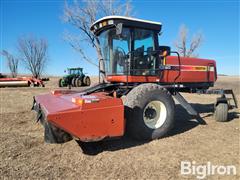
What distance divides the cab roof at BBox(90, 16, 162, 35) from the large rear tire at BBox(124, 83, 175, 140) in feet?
5.02

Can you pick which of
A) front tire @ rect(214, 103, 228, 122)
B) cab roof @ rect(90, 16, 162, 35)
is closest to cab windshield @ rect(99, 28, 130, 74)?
cab roof @ rect(90, 16, 162, 35)

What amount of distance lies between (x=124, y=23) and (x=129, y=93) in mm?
1685

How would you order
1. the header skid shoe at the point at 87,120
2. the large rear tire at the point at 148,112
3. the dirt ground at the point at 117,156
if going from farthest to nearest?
the large rear tire at the point at 148,112 → the header skid shoe at the point at 87,120 → the dirt ground at the point at 117,156

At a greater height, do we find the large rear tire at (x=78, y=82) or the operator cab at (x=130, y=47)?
the operator cab at (x=130, y=47)

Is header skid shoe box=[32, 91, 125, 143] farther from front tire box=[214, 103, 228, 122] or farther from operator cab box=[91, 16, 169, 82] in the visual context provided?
front tire box=[214, 103, 228, 122]

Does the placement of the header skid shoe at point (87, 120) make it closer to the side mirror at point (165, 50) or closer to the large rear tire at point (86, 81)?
the side mirror at point (165, 50)

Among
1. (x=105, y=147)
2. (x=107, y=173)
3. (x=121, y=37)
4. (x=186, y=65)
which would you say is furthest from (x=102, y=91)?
(x=107, y=173)

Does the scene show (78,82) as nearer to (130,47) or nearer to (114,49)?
(114,49)

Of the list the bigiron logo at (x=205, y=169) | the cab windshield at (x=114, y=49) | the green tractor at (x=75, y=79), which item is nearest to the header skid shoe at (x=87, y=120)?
the bigiron logo at (x=205, y=169)

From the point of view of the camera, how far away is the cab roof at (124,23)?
5.68m

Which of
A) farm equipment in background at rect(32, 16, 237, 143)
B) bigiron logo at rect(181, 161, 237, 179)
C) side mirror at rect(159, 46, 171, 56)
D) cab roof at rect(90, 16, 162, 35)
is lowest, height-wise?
bigiron logo at rect(181, 161, 237, 179)

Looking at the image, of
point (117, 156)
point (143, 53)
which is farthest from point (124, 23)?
point (117, 156)

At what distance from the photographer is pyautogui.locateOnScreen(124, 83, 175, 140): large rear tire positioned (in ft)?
16.1

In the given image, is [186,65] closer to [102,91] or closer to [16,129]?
[102,91]
